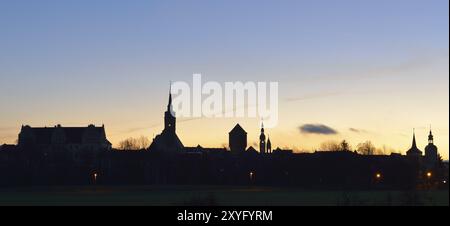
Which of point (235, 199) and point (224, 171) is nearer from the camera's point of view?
point (235, 199)

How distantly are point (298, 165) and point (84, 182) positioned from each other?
40482 millimetres

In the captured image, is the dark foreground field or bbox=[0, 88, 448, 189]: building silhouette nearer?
the dark foreground field

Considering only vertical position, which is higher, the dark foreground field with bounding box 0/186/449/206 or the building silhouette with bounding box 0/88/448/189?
the building silhouette with bounding box 0/88/448/189

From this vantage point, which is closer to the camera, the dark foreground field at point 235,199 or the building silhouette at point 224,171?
the dark foreground field at point 235,199

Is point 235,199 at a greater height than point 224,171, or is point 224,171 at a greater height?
point 224,171

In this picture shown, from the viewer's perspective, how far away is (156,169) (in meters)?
149

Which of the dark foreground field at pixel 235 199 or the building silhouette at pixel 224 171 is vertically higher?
the building silhouette at pixel 224 171
